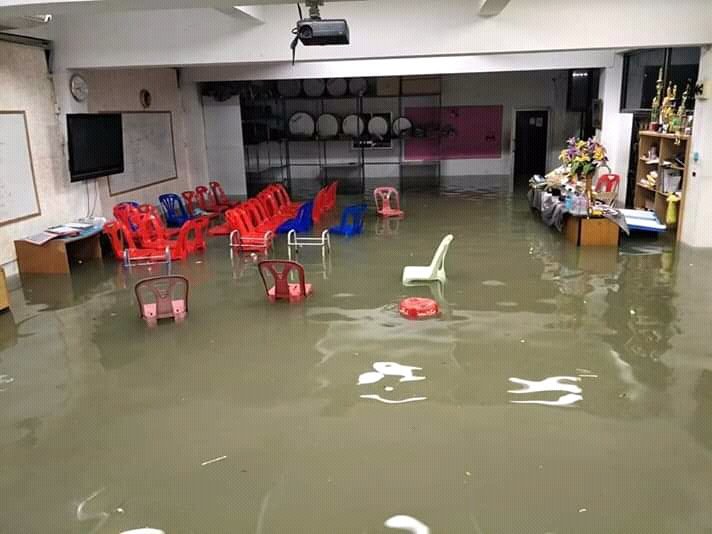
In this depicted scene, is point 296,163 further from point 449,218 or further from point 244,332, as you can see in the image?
point 244,332

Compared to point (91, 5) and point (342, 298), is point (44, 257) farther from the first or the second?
point (342, 298)

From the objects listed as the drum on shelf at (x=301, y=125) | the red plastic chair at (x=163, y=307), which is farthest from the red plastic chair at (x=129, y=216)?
the drum on shelf at (x=301, y=125)

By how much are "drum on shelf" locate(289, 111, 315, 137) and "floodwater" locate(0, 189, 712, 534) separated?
9.02 meters

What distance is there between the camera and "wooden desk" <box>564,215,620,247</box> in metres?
7.12

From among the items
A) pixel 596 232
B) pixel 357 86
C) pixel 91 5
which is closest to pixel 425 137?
pixel 357 86

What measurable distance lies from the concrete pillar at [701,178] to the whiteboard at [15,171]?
7.95 m

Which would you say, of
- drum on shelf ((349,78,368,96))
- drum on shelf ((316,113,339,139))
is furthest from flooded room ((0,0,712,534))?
drum on shelf ((349,78,368,96))

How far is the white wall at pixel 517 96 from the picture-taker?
1436 cm

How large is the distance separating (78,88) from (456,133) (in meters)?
9.73

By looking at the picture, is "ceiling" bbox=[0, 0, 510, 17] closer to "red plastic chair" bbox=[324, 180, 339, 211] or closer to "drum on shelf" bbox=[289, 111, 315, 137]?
"red plastic chair" bbox=[324, 180, 339, 211]

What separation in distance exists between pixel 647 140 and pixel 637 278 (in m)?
4.17

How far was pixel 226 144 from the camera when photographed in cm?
1254

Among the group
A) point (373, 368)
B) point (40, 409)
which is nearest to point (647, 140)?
point (373, 368)

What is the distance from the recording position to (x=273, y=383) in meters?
3.80
